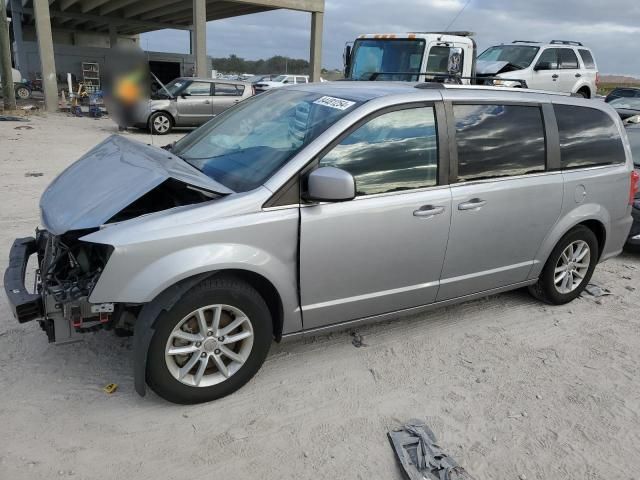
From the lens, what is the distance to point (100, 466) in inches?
97.8

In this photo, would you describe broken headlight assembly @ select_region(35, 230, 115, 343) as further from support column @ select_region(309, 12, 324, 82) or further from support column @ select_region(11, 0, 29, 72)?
support column @ select_region(11, 0, 29, 72)

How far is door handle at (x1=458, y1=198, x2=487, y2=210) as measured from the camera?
3.51 metres

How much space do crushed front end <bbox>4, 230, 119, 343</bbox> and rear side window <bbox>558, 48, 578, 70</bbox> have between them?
14.4 meters

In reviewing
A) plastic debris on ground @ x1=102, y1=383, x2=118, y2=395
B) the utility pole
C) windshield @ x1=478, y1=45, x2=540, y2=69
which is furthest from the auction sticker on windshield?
the utility pole

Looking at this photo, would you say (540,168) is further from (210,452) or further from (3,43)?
(3,43)

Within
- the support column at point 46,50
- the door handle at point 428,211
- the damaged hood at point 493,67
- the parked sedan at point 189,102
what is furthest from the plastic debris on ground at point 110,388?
the support column at point 46,50

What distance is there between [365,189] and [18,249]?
2.25 metres

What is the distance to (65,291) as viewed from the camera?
2.71 meters

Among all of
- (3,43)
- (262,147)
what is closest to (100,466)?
(262,147)

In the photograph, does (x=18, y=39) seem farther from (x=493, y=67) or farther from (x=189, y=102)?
(x=493, y=67)

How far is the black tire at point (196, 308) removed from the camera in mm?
2727

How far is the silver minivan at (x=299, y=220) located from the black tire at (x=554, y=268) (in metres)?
0.05

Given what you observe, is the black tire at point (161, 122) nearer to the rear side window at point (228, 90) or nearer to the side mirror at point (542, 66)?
the rear side window at point (228, 90)

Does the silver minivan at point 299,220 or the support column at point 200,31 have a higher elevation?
the support column at point 200,31
